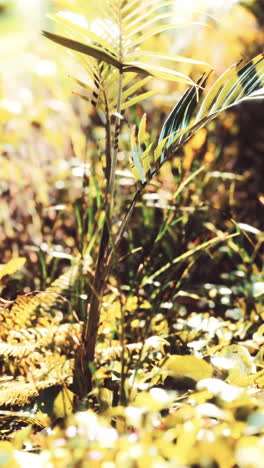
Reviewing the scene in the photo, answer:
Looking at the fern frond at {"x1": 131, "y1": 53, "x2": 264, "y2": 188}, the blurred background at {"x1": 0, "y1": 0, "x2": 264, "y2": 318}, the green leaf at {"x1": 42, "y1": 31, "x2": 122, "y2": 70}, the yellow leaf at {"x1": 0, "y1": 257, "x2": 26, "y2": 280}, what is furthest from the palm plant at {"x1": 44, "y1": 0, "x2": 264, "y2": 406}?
the blurred background at {"x1": 0, "y1": 0, "x2": 264, "y2": 318}

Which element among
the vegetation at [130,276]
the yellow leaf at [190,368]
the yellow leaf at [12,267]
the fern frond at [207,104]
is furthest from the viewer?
the yellow leaf at [12,267]

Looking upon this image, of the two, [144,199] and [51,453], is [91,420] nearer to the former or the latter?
[51,453]

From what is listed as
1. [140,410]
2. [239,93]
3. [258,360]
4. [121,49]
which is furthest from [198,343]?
[121,49]

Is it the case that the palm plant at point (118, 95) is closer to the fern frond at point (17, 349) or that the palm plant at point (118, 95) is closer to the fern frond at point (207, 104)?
the fern frond at point (207, 104)

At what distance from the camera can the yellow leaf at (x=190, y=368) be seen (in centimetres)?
93

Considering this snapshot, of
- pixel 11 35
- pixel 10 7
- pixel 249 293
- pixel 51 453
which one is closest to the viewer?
pixel 51 453

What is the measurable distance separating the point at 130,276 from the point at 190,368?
26.6 inches

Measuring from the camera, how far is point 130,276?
1.60m

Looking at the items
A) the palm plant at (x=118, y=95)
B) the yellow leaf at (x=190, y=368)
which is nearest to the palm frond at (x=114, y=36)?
the palm plant at (x=118, y=95)

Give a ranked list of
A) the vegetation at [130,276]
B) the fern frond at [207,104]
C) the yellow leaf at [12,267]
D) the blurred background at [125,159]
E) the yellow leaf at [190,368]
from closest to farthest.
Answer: the vegetation at [130,276], the yellow leaf at [190,368], the fern frond at [207,104], the yellow leaf at [12,267], the blurred background at [125,159]

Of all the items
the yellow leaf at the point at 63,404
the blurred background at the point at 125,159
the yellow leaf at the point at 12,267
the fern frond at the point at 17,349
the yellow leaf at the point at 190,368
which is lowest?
the yellow leaf at the point at 63,404

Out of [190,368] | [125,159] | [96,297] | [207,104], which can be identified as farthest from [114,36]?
[125,159]

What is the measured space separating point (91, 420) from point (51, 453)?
0.07m

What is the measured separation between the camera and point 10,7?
10.1 feet
